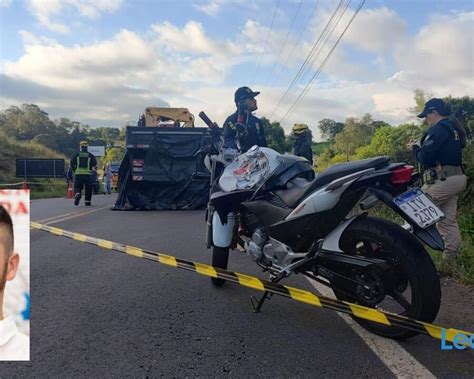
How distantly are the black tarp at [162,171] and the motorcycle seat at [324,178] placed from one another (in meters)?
8.74

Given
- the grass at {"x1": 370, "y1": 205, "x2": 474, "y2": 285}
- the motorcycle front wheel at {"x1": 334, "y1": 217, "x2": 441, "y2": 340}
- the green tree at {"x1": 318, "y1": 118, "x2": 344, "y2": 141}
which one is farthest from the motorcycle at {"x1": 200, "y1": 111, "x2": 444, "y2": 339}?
the green tree at {"x1": 318, "y1": 118, "x2": 344, "y2": 141}

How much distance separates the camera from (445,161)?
16.5 ft

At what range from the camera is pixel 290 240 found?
10.6ft

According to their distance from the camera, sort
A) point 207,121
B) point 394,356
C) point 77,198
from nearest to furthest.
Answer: point 394,356 → point 207,121 → point 77,198

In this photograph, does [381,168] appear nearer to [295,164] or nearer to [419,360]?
[295,164]

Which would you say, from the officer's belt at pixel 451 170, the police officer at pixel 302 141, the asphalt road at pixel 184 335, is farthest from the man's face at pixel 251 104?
the officer's belt at pixel 451 170

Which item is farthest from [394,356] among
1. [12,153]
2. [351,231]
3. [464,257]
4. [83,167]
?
[12,153]

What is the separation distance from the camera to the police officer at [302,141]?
7.19m

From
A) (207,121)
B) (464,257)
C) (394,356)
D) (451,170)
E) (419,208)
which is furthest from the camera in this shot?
(451,170)

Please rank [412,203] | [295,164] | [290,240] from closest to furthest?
1. [412,203]
2. [290,240]
3. [295,164]

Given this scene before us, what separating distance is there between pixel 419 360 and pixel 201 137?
10.2 m

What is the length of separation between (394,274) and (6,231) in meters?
2.29

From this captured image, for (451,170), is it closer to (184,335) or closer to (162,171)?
(184,335)

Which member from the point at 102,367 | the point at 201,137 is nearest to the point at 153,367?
the point at 102,367
